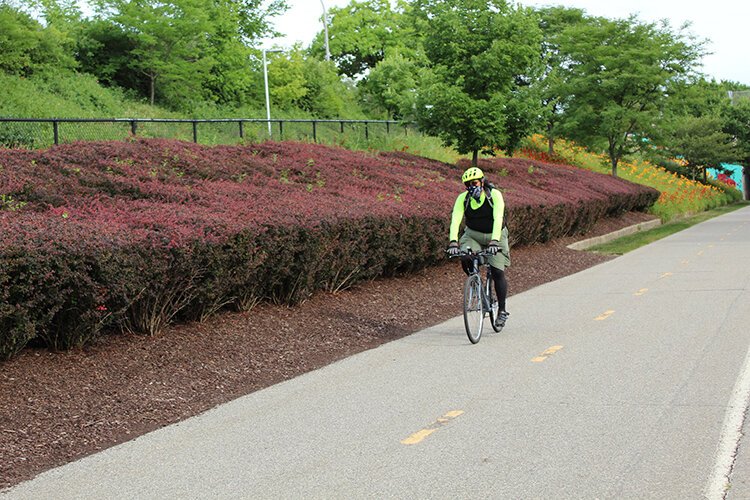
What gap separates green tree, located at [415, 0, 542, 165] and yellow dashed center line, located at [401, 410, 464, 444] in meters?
20.2

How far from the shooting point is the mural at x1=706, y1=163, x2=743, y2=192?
6919 cm

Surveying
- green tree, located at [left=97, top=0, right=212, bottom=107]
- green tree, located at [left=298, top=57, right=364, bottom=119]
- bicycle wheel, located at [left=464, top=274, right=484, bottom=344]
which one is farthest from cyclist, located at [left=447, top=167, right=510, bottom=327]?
green tree, located at [left=298, top=57, right=364, bottom=119]

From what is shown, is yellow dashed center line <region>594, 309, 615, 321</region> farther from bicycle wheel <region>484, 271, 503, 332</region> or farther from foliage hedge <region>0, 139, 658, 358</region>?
foliage hedge <region>0, 139, 658, 358</region>

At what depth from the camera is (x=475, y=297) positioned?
33.7 feet

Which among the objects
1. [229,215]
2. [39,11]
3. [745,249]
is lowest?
[745,249]

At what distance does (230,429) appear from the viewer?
6.64m

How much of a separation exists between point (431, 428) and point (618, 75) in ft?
113

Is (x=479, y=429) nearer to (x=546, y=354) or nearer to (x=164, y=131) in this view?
(x=546, y=354)

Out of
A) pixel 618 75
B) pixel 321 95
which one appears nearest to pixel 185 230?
pixel 618 75

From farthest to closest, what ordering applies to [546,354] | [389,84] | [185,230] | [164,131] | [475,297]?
1. [389,84]
2. [164,131]
3. [475,297]
4. [185,230]
5. [546,354]

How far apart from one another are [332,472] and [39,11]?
42.7 meters

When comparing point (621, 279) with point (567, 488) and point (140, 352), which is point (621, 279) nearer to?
point (140, 352)

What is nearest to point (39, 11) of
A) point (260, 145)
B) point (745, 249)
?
point (260, 145)

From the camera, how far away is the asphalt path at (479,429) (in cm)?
521
